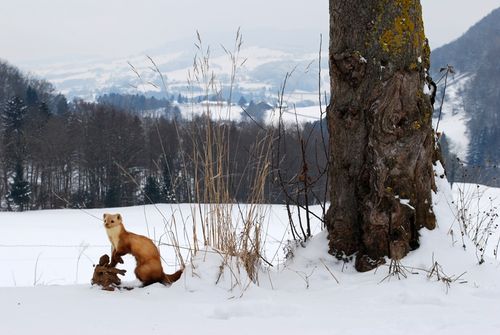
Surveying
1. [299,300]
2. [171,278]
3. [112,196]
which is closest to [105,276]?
[171,278]

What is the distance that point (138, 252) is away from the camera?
2021 millimetres

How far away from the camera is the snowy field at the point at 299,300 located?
1.59m

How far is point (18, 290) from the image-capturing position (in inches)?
76.8

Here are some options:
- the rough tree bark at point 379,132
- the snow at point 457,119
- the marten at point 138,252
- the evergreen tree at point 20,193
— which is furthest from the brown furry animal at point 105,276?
the snow at point 457,119

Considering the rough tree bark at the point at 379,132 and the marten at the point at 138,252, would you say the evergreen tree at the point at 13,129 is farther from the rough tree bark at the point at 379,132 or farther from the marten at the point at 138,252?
the rough tree bark at the point at 379,132

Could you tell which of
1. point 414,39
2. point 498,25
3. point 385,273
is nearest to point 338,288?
point 385,273

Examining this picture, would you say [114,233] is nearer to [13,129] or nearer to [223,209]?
[223,209]

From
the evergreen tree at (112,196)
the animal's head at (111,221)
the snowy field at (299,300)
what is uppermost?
the animal's head at (111,221)

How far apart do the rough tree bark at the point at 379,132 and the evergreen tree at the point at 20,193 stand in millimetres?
33187

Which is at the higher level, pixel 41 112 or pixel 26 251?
pixel 41 112

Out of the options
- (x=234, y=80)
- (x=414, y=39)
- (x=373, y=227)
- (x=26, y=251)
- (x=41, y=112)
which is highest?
(x=41, y=112)

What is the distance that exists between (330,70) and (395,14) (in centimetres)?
39

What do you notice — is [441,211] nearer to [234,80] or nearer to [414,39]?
[414,39]

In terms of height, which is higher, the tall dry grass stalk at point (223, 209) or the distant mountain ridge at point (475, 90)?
the distant mountain ridge at point (475, 90)
